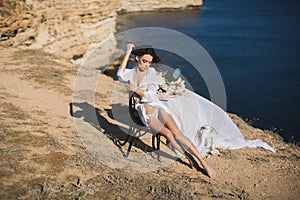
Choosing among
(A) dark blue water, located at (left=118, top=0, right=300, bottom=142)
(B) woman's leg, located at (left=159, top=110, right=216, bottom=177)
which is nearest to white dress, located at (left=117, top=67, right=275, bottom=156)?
(B) woman's leg, located at (left=159, top=110, right=216, bottom=177)

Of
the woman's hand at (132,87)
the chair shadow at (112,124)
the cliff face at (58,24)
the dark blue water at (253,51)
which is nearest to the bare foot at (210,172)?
the chair shadow at (112,124)

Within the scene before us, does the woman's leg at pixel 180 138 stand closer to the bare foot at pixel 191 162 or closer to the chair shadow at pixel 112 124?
the bare foot at pixel 191 162

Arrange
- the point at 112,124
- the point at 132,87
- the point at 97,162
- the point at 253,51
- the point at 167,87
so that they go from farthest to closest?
the point at 253,51 < the point at 112,124 < the point at 167,87 < the point at 132,87 < the point at 97,162

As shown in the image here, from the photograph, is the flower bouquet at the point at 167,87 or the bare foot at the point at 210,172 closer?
the bare foot at the point at 210,172

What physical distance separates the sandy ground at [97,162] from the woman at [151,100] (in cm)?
43

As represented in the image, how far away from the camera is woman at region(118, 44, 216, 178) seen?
5434 millimetres

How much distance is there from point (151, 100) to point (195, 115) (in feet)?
3.80

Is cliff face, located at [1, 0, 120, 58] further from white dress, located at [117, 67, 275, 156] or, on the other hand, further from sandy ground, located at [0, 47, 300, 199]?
white dress, located at [117, 67, 275, 156]

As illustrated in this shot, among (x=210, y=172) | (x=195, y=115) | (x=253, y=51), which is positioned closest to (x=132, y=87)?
(x=195, y=115)

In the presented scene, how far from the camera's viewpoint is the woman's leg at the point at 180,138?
5.45 metres

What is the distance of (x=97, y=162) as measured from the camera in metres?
5.33

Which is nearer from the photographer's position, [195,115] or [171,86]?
[171,86]

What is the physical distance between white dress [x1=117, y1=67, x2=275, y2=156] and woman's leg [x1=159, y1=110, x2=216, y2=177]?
11 centimetres

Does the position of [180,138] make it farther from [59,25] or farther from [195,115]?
[59,25]
